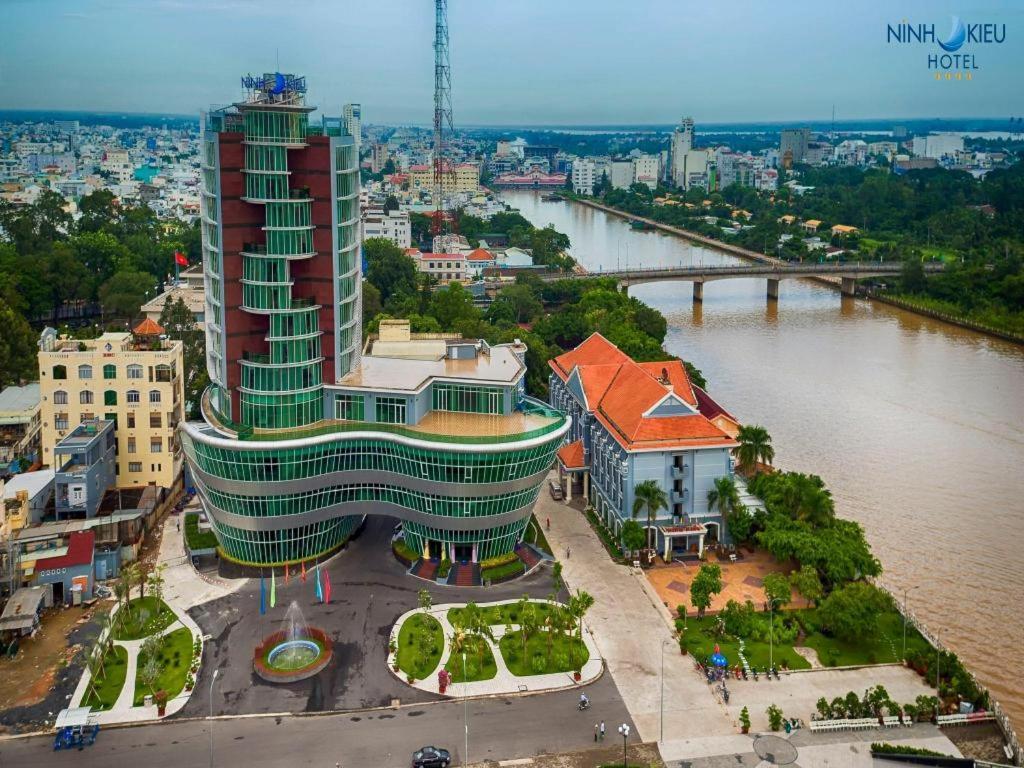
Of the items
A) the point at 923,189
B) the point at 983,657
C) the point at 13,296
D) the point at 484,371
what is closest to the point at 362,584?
the point at 484,371

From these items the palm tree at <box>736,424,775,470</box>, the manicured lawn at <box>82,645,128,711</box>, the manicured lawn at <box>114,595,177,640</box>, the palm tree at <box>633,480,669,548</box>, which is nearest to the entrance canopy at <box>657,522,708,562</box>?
the palm tree at <box>633,480,669,548</box>

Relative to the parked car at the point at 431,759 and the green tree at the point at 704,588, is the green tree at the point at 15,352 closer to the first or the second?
the parked car at the point at 431,759

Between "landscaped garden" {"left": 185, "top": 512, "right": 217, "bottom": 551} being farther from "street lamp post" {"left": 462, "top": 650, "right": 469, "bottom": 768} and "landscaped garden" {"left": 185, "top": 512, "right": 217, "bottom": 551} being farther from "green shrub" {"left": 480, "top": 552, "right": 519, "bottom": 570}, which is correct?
"street lamp post" {"left": 462, "top": 650, "right": 469, "bottom": 768}

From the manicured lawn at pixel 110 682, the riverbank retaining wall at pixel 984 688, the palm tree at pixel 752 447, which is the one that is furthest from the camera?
the palm tree at pixel 752 447

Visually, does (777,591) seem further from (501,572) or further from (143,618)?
(143,618)

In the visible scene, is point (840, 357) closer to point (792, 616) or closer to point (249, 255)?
point (792, 616)

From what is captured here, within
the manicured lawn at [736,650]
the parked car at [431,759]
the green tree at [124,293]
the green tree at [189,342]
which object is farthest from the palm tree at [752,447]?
the green tree at [124,293]
